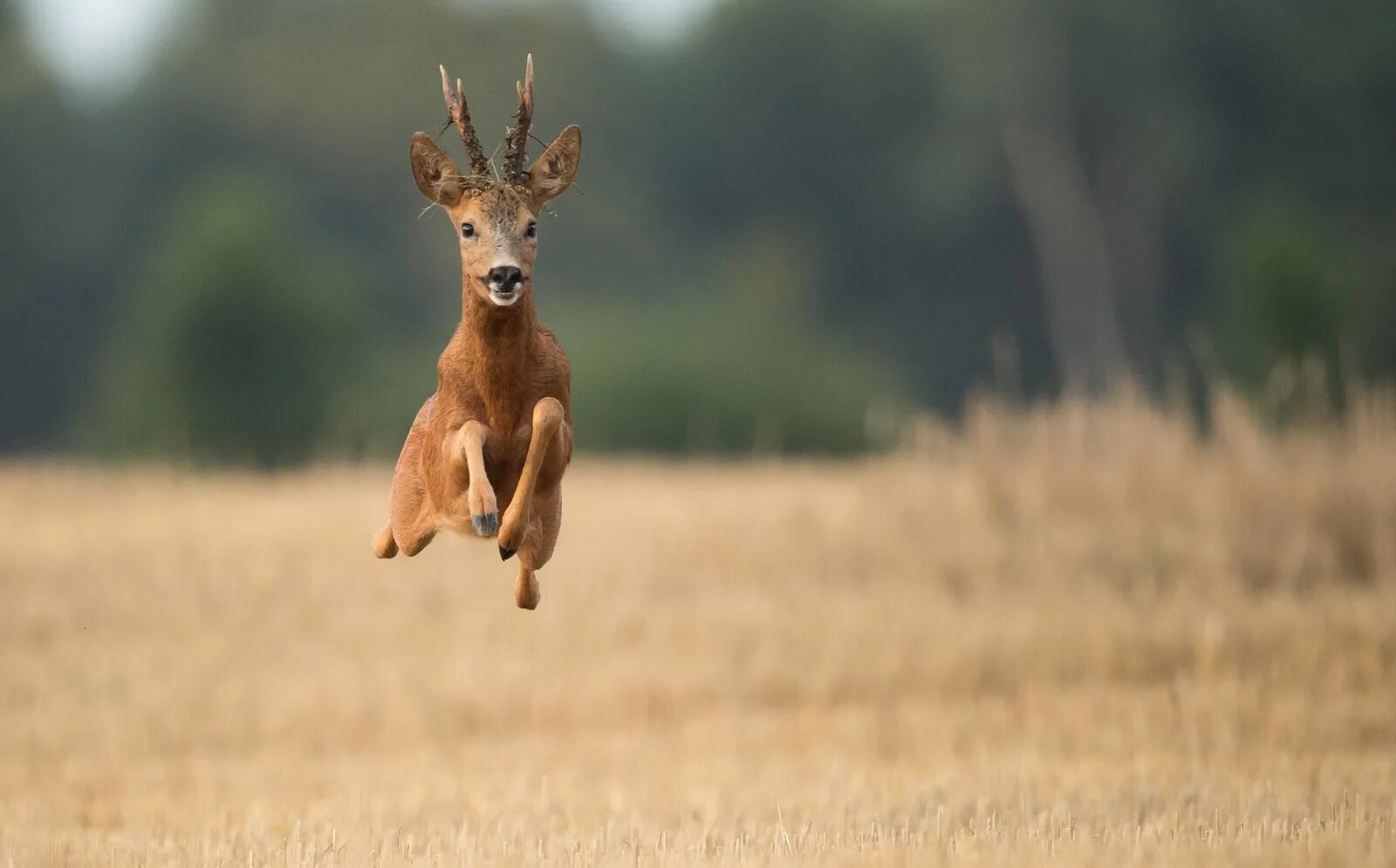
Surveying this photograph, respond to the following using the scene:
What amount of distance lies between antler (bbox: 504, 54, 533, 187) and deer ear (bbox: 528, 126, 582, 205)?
4cm

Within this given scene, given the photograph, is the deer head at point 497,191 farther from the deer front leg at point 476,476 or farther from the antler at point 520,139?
the deer front leg at point 476,476

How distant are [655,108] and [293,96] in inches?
413

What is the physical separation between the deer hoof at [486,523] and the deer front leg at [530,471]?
0.03 meters

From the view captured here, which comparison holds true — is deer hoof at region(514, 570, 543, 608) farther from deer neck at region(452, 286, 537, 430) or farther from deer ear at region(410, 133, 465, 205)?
deer ear at region(410, 133, 465, 205)

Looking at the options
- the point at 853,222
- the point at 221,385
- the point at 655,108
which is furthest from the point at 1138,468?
the point at 655,108

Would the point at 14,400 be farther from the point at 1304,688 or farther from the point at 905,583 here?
the point at 1304,688

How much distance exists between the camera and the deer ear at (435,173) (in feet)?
22.3

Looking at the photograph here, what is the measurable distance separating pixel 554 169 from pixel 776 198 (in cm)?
4705

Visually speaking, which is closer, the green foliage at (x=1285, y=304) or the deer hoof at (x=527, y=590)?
the deer hoof at (x=527, y=590)

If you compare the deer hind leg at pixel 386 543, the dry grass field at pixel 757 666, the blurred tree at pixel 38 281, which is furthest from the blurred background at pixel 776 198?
the deer hind leg at pixel 386 543

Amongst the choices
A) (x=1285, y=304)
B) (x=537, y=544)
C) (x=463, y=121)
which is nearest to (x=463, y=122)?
(x=463, y=121)

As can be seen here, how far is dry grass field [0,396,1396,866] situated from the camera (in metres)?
12.8

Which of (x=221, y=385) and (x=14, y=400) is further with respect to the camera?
(x=14, y=400)

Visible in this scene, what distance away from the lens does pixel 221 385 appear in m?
41.4
